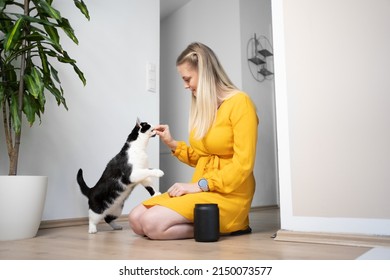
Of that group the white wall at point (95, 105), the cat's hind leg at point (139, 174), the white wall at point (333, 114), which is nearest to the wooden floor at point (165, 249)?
the white wall at point (333, 114)

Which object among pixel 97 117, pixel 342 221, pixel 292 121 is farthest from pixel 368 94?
pixel 97 117

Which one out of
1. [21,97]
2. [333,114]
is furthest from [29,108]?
[333,114]

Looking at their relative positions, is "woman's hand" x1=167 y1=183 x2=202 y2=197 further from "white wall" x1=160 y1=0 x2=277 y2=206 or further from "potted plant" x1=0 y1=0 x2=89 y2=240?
"white wall" x1=160 y1=0 x2=277 y2=206

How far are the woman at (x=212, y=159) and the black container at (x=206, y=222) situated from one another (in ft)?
0.33

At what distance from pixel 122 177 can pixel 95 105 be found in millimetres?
911

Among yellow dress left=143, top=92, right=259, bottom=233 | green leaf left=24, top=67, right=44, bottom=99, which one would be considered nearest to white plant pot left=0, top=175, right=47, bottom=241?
green leaf left=24, top=67, right=44, bottom=99

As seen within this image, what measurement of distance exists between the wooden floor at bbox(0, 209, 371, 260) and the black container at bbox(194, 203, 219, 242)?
0.04 metres

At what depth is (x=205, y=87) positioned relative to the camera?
5.88 ft

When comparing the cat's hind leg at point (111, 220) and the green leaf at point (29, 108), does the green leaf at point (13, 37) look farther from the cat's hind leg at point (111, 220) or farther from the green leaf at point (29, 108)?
the cat's hind leg at point (111, 220)

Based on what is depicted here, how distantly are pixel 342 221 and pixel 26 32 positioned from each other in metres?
1.76

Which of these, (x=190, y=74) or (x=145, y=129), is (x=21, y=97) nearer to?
(x=145, y=129)

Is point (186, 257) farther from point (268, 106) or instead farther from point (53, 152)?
point (268, 106)
